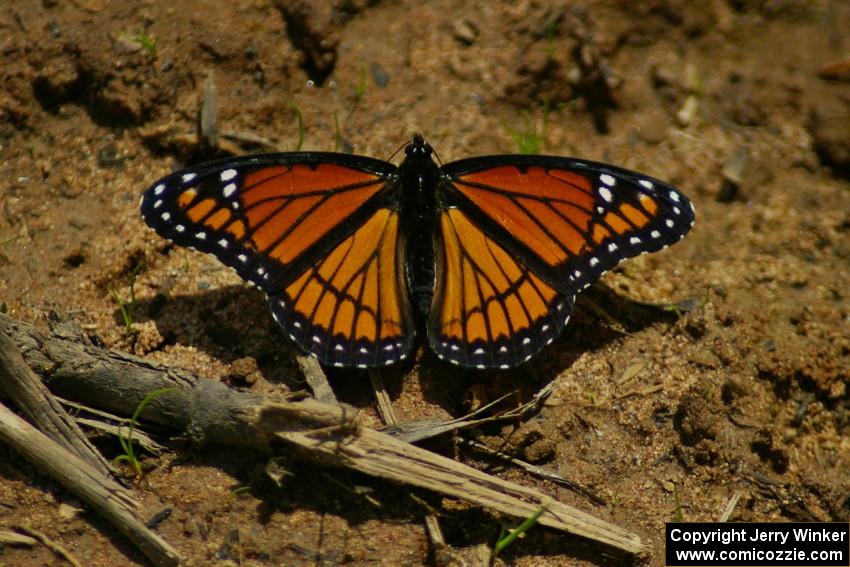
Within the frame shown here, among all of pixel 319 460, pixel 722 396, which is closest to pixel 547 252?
pixel 722 396

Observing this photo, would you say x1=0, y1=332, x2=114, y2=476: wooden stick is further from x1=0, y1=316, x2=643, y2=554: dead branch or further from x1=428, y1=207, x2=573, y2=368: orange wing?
x1=428, y1=207, x2=573, y2=368: orange wing

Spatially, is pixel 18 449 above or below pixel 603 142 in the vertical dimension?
below

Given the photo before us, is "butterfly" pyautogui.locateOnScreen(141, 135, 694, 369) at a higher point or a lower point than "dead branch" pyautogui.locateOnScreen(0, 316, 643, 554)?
higher

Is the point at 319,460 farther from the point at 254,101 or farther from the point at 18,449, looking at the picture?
the point at 254,101

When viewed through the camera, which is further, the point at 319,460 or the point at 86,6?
the point at 86,6

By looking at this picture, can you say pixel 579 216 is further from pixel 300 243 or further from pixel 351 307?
pixel 300 243

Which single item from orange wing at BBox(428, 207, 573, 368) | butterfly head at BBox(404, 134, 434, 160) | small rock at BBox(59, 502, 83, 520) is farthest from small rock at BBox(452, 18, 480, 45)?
small rock at BBox(59, 502, 83, 520)

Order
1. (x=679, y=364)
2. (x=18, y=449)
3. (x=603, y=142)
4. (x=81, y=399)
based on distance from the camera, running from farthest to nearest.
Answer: (x=603, y=142) < (x=679, y=364) < (x=81, y=399) < (x=18, y=449)
